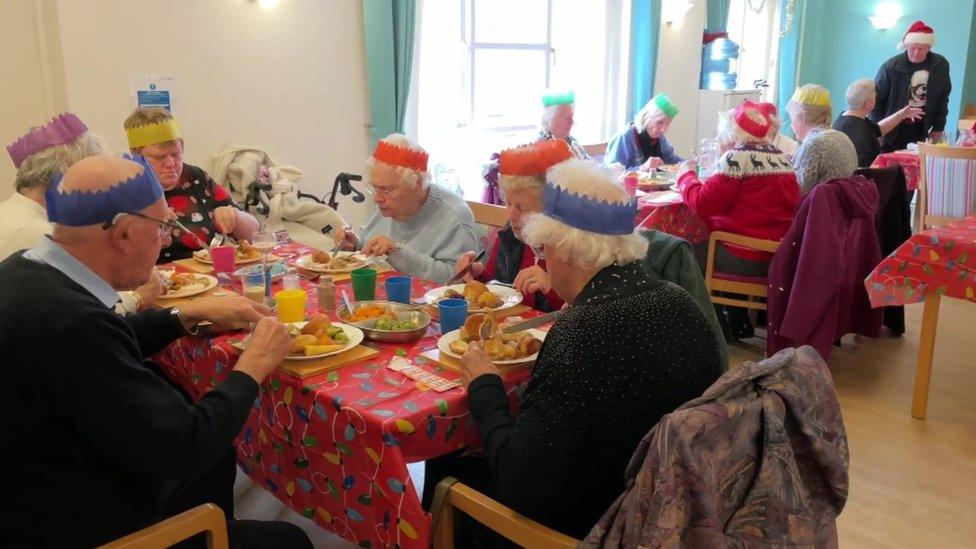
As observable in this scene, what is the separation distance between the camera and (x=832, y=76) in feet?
29.7

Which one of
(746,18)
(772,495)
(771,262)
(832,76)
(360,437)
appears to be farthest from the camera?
(832,76)

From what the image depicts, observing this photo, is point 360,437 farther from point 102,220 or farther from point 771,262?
point 771,262

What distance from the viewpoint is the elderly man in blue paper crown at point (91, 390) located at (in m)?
1.17

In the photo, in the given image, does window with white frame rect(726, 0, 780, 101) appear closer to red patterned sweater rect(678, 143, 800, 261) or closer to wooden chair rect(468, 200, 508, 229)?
red patterned sweater rect(678, 143, 800, 261)

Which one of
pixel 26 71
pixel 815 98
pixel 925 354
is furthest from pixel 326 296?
pixel 815 98

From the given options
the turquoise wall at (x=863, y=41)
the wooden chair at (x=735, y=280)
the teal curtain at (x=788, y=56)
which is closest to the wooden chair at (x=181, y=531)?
the wooden chair at (x=735, y=280)

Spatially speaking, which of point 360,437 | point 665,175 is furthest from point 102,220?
point 665,175

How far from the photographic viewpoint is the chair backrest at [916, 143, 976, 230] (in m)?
4.64

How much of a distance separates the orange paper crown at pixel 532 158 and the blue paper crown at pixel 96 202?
41.4 inches

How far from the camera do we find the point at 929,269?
2762 millimetres

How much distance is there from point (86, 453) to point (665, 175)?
3.81 m

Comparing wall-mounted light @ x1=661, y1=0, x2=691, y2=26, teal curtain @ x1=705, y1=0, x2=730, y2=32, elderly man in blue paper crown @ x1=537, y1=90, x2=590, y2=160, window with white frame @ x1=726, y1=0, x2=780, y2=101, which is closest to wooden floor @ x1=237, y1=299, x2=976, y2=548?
elderly man in blue paper crown @ x1=537, y1=90, x2=590, y2=160

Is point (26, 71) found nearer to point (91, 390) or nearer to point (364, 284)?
point (364, 284)

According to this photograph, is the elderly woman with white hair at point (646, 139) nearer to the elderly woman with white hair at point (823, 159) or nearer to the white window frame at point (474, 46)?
the white window frame at point (474, 46)
